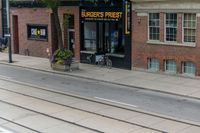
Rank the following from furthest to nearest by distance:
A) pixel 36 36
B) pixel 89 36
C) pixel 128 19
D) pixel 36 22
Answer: pixel 36 36
pixel 36 22
pixel 89 36
pixel 128 19

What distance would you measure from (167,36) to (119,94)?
242 inches

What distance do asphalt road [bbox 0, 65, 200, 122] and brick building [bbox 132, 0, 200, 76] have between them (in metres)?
3.93

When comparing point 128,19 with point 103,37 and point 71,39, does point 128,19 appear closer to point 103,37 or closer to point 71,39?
point 103,37

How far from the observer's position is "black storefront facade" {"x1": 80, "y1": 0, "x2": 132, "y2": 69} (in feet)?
86.8

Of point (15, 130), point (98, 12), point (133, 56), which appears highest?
point (98, 12)

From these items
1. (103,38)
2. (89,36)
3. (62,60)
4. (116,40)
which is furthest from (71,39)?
(62,60)

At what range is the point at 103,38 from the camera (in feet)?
94.5

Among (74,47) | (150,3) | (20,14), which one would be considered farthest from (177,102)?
(20,14)

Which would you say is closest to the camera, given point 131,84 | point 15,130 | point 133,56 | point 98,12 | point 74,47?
point 15,130

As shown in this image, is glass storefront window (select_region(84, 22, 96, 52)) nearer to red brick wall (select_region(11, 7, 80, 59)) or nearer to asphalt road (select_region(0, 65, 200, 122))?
red brick wall (select_region(11, 7, 80, 59))

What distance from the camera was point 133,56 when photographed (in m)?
26.3

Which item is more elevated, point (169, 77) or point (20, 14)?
point (20, 14)

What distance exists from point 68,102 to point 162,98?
13.1 feet

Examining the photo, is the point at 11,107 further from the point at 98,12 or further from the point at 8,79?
the point at 98,12
